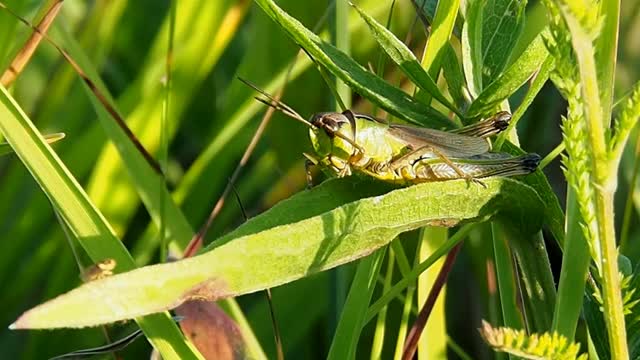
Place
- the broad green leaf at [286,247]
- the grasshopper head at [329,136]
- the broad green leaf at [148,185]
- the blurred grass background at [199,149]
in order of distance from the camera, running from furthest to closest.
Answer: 1. the blurred grass background at [199,149]
2. the broad green leaf at [148,185]
3. the grasshopper head at [329,136]
4. the broad green leaf at [286,247]

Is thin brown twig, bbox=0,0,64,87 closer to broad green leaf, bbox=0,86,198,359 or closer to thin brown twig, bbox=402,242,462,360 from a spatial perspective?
broad green leaf, bbox=0,86,198,359

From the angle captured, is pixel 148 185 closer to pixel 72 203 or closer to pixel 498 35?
pixel 72 203

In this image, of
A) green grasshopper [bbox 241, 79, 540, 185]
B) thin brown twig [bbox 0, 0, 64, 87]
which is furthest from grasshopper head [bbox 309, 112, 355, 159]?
thin brown twig [bbox 0, 0, 64, 87]

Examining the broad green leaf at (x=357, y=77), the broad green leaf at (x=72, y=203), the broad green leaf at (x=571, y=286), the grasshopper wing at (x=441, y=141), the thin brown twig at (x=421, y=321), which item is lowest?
the thin brown twig at (x=421, y=321)

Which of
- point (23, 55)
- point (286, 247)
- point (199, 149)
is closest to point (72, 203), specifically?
point (286, 247)

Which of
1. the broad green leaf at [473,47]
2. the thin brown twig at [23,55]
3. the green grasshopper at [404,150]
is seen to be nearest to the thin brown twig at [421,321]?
the green grasshopper at [404,150]

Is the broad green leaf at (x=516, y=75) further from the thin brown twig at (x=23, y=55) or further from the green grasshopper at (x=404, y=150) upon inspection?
the thin brown twig at (x=23, y=55)
